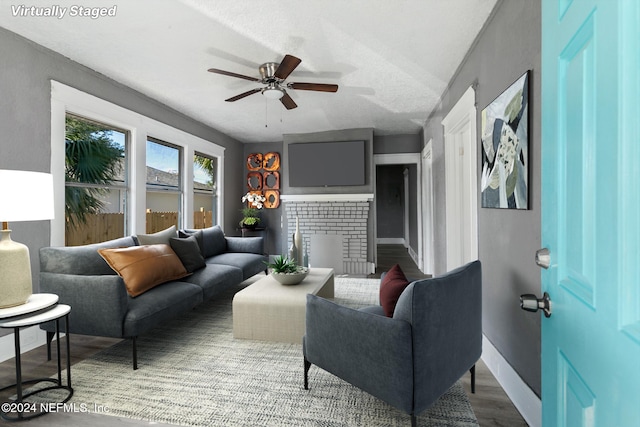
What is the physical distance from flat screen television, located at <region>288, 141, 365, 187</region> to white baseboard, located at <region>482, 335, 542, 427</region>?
12.0 ft

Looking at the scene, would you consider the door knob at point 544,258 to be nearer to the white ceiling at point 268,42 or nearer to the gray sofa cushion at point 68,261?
the white ceiling at point 268,42

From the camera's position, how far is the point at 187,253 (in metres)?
3.32

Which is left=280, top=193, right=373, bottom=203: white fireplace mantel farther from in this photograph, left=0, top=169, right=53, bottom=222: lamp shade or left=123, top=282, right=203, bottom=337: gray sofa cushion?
left=0, top=169, right=53, bottom=222: lamp shade

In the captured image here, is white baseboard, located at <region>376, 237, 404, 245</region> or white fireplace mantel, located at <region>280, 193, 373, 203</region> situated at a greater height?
white fireplace mantel, located at <region>280, 193, 373, 203</region>

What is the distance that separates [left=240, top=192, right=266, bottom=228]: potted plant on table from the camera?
238 inches

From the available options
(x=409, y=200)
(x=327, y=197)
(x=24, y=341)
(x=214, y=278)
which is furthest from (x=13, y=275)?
(x=409, y=200)

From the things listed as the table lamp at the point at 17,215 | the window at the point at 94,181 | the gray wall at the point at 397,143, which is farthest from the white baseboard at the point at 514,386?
the gray wall at the point at 397,143

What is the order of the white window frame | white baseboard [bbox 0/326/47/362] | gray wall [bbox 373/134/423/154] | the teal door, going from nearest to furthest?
1. the teal door
2. white baseboard [bbox 0/326/47/362]
3. the white window frame
4. gray wall [bbox 373/134/423/154]

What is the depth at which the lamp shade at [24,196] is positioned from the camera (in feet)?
5.70

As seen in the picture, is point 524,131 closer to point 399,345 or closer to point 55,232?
point 399,345

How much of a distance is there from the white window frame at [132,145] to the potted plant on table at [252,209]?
45 cm

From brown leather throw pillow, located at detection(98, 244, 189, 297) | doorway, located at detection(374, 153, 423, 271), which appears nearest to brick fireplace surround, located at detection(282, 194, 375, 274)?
doorway, located at detection(374, 153, 423, 271)

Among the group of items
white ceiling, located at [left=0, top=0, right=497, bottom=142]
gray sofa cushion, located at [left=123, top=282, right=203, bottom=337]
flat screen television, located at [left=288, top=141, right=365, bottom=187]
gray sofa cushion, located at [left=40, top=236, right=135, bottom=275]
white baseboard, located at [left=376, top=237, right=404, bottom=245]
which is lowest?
white baseboard, located at [left=376, top=237, right=404, bottom=245]

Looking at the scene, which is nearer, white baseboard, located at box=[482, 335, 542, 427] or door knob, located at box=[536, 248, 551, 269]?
door knob, located at box=[536, 248, 551, 269]
